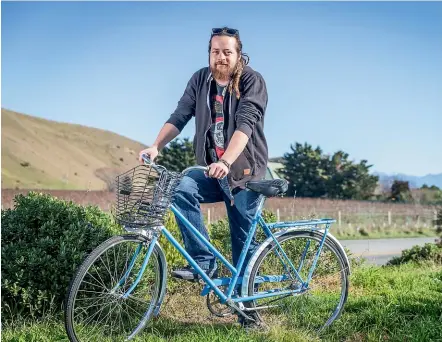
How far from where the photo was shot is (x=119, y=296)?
12.4ft

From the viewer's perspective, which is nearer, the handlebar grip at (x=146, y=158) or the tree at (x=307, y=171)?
the handlebar grip at (x=146, y=158)

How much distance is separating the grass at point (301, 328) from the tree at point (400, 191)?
42856mm

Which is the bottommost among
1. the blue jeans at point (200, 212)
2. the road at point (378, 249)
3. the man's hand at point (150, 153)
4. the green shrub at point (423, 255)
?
the road at point (378, 249)

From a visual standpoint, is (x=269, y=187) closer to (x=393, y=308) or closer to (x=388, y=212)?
(x=393, y=308)

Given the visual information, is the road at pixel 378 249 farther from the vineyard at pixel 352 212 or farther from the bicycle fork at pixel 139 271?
the bicycle fork at pixel 139 271

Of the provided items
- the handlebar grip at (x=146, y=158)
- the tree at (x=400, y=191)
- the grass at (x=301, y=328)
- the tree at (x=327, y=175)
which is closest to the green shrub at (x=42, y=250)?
the grass at (x=301, y=328)

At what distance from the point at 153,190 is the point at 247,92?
3.31 feet

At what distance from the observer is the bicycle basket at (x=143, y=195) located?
11.8 feet

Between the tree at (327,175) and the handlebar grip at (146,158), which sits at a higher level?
the tree at (327,175)

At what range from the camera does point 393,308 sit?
4.74m

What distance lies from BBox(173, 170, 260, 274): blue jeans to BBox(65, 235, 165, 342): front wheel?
29 centimetres

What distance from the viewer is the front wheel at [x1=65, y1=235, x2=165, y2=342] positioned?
148 inches

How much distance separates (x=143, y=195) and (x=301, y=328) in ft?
5.18

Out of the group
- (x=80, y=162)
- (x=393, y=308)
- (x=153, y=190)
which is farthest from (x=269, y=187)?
(x=80, y=162)
